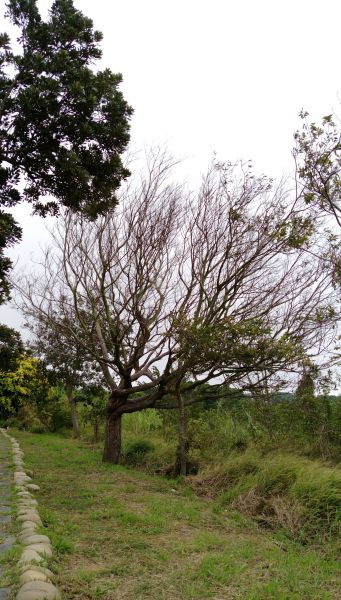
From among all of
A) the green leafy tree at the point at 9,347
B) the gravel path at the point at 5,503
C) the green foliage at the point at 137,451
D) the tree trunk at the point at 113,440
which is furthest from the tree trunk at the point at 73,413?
the tree trunk at the point at 113,440

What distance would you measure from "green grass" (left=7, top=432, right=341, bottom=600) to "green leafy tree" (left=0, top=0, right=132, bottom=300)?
125 inches

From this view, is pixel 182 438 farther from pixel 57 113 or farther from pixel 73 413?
pixel 73 413

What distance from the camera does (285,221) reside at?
8242 millimetres

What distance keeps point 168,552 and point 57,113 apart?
4719mm

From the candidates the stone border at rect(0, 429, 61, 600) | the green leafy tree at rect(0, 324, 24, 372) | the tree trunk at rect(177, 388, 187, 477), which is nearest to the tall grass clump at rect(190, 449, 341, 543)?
the tree trunk at rect(177, 388, 187, 477)

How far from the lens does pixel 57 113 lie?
546 cm

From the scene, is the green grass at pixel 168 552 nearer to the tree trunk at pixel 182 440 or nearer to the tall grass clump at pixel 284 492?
the tall grass clump at pixel 284 492

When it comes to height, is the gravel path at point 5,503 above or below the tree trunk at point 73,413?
below

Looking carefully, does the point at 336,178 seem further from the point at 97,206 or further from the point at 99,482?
the point at 99,482

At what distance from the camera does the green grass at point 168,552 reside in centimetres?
347

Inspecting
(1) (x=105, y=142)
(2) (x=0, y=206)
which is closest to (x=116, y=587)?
(2) (x=0, y=206)

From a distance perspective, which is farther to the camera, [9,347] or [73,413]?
[73,413]

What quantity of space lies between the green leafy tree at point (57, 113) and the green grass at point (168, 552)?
3169 mm

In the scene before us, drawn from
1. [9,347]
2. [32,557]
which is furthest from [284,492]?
[9,347]
